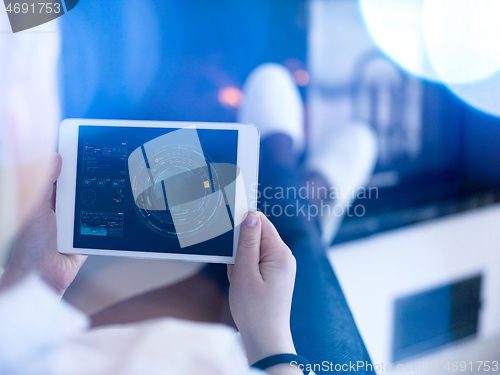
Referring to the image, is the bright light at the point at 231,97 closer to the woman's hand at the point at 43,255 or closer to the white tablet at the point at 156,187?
the white tablet at the point at 156,187

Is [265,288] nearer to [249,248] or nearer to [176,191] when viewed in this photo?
[249,248]

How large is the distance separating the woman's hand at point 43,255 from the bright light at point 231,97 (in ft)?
Result: 1.00

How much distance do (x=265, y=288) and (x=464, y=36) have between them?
1.86ft

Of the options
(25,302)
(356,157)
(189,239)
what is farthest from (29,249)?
(356,157)

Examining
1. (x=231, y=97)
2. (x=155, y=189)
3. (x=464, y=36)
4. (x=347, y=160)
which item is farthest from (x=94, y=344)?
(x=464, y=36)

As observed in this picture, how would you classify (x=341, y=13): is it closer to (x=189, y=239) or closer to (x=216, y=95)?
(x=216, y=95)

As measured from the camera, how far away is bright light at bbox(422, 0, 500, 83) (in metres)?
0.52

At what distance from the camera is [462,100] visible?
0.64 metres

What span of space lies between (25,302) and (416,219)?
0.77 meters

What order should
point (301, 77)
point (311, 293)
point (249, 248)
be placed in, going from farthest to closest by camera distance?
point (301, 77) < point (311, 293) < point (249, 248)

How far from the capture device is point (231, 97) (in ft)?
1.83

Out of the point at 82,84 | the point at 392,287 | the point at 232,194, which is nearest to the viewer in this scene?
the point at 232,194

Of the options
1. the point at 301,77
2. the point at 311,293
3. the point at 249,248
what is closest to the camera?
the point at 249,248

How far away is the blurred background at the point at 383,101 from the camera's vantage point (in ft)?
1.69
